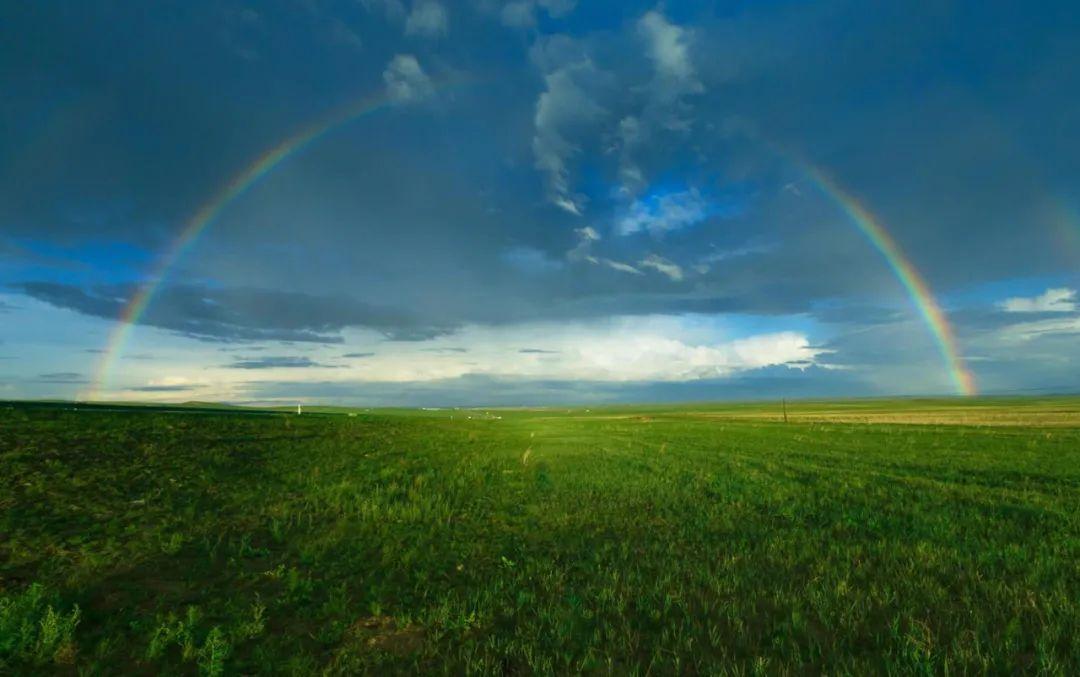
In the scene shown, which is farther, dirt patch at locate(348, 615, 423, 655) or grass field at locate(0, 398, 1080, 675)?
dirt patch at locate(348, 615, 423, 655)

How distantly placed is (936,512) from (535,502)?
11075 millimetres

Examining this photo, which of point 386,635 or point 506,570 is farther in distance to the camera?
point 506,570

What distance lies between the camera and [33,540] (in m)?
9.33

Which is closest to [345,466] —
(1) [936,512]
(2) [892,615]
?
(2) [892,615]

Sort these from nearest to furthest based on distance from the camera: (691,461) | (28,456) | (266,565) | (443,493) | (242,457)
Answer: (266,565) → (28,456) → (443,493) → (242,457) → (691,461)

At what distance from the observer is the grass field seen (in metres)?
6.04

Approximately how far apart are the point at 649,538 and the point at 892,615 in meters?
5.03

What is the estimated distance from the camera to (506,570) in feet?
30.6

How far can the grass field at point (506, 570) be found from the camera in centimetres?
604

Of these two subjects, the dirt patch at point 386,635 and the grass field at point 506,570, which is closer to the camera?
the grass field at point 506,570

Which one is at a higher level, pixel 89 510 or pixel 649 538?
pixel 89 510

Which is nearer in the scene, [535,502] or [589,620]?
[589,620]

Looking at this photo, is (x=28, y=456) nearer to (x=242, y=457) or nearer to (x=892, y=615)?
(x=242, y=457)

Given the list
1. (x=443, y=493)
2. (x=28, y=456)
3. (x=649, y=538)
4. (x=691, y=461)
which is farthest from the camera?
(x=691, y=461)
